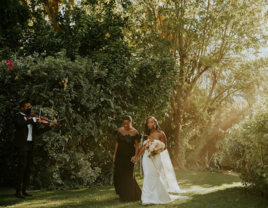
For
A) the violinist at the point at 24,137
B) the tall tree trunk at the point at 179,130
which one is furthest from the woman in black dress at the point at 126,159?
the tall tree trunk at the point at 179,130

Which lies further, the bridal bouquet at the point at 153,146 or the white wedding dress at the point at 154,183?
the bridal bouquet at the point at 153,146

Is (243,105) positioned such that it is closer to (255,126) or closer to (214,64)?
(214,64)

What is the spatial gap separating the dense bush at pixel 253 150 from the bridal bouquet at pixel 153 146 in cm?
241

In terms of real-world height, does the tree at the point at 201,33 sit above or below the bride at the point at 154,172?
above

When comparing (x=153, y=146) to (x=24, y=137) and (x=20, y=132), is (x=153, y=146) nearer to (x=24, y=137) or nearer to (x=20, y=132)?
(x=24, y=137)

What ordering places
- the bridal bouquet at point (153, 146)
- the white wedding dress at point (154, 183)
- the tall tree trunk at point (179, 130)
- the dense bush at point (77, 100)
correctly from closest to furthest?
the white wedding dress at point (154, 183), the bridal bouquet at point (153, 146), the dense bush at point (77, 100), the tall tree trunk at point (179, 130)

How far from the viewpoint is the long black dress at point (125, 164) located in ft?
24.8

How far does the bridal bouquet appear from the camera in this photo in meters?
7.24

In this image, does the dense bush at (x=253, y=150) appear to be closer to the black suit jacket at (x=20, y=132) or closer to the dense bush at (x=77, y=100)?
the dense bush at (x=77, y=100)

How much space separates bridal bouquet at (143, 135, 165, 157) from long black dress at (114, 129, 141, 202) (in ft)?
1.39

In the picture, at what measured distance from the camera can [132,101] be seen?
1117 cm

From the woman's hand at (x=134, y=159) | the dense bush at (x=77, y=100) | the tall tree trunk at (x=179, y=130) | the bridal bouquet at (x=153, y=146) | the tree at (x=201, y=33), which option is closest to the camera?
the bridal bouquet at (x=153, y=146)

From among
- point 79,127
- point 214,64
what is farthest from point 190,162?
point 79,127

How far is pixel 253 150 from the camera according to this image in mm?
7566
